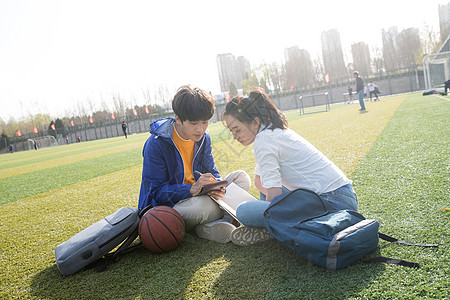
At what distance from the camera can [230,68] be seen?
98250 millimetres

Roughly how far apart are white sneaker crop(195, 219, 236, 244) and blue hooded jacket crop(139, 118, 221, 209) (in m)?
0.33

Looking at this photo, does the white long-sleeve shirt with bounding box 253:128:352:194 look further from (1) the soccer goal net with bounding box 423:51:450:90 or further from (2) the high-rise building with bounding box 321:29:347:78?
(2) the high-rise building with bounding box 321:29:347:78

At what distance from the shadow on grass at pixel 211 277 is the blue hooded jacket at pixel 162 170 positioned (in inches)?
18.6

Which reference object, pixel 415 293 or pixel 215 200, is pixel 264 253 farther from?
pixel 415 293

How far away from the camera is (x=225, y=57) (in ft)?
331

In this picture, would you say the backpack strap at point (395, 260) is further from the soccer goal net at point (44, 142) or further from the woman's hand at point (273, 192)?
the soccer goal net at point (44, 142)

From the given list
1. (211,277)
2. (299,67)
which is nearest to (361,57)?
(299,67)

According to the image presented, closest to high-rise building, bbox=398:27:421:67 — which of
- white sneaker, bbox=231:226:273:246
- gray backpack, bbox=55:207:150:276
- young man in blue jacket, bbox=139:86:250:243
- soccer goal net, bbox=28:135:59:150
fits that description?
soccer goal net, bbox=28:135:59:150

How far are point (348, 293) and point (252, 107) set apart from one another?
1.46 m

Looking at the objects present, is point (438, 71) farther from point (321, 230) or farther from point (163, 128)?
point (321, 230)

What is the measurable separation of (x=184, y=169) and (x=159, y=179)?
0.86 ft

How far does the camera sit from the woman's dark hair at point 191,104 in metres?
2.89

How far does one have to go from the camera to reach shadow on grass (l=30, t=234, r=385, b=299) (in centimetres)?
200

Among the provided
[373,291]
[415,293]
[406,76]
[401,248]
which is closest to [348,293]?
[373,291]
